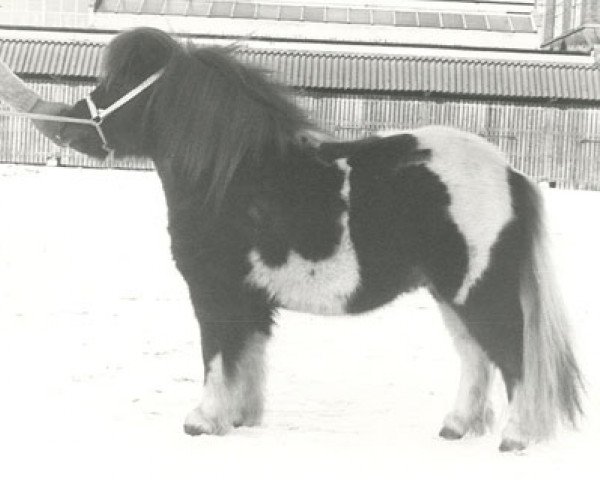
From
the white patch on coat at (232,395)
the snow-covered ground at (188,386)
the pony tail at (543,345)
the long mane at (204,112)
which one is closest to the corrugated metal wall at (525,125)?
the snow-covered ground at (188,386)

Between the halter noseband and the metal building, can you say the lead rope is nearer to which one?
the halter noseband

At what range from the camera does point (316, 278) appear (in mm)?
4215

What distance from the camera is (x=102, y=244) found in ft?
36.0

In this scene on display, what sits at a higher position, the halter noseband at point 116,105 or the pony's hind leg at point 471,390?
the halter noseband at point 116,105

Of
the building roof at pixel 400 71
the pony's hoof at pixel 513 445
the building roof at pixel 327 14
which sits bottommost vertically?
the building roof at pixel 400 71

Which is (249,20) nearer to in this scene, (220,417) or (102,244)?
(102,244)

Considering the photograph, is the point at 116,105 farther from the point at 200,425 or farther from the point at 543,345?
the point at 543,345

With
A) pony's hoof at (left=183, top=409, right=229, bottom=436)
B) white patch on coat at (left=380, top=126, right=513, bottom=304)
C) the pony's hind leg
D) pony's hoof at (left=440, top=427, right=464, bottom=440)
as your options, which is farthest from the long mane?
pony's hoof at (left=440, top=427, right=464, bottom=440)

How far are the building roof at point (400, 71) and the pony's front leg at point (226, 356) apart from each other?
62.0 feet

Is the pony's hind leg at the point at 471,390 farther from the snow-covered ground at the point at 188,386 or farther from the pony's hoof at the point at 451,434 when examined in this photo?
the snow-covered ground at the point at 188,386

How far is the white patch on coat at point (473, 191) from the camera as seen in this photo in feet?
13.5

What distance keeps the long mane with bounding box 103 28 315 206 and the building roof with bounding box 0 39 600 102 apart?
61.0 ft

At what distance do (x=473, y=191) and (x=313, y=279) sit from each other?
2.54 feet

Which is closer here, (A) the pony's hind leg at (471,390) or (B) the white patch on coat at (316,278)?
(B) the white patch on coat at (316,278)
